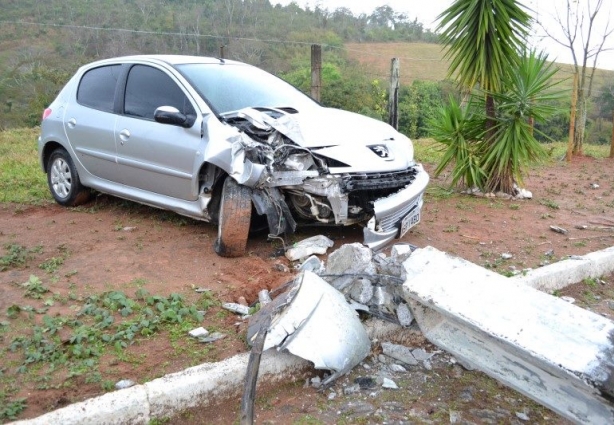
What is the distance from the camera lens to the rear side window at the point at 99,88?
6289 millimetres

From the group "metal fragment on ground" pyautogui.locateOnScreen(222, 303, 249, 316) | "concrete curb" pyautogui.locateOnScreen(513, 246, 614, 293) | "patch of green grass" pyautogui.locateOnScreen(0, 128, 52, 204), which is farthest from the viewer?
"patch of green grass" pyautogui.locateOnScreen(0, 128, 52, 204)

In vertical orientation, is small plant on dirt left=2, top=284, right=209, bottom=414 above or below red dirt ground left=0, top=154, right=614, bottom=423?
above

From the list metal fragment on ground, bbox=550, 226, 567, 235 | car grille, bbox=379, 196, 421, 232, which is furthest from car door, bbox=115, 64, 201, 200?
metal fragment on ground, bbox=550, 226, 567, 235

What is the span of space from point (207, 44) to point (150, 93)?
74.6ft

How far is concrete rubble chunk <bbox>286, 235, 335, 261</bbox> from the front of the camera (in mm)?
5082

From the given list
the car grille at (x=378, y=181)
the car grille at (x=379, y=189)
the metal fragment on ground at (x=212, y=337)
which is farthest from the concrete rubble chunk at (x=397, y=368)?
the car grille at (x=378, y=181)

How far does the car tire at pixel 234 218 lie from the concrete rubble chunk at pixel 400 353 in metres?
1.78

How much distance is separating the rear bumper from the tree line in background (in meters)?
3.12

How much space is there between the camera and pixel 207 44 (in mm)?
27453

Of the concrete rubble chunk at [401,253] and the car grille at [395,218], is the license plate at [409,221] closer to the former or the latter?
the car grille at [395,218]

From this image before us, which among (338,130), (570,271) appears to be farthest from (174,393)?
(570,271)

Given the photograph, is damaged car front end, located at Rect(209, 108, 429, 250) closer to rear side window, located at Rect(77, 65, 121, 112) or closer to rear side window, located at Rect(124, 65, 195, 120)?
rear side window, located at Rect(124, 65, 195, 120)

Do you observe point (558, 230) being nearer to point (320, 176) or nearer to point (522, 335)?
point (320, 176)

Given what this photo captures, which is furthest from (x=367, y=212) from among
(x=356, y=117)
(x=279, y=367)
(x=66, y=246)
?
(x=66, y=246)
